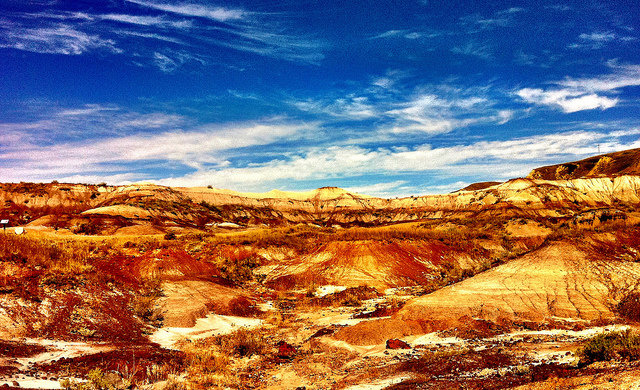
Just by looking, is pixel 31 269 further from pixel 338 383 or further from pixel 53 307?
pixel 338 383

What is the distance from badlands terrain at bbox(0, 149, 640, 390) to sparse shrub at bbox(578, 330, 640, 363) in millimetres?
38

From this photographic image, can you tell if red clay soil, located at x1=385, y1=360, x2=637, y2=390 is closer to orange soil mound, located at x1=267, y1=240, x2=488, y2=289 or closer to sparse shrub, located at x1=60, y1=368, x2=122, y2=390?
sparse shrub, located at x1=60, y1=368, x2=122, y2=390

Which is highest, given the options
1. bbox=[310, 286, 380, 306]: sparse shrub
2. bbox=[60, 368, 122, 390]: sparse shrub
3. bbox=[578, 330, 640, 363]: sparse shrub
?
bbox=[60, 368, 122, 390]: sparse shrub

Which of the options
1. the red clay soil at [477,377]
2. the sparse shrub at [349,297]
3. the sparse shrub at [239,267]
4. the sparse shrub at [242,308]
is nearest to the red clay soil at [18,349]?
the sparse shrub at [242,308]

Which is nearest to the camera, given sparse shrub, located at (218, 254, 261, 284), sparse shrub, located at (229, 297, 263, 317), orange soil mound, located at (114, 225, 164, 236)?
sparse shrub, located at (229, 297, 263, 317)

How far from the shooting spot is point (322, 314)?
66.6 ft

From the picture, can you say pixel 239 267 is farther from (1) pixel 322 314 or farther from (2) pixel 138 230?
(2) pixel 138 230

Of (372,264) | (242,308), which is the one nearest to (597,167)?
(372,264)

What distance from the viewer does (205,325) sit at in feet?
56.7

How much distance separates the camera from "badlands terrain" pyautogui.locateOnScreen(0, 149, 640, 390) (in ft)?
32.3

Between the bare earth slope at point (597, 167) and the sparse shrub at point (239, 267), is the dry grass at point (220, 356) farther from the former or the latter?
the bare earth slope at point (597, 167)

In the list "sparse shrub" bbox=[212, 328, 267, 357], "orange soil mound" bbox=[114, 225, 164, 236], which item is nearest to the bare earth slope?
"orange soil mound" bbox=[114, 225, 164, 236]

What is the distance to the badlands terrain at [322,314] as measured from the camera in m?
9.84

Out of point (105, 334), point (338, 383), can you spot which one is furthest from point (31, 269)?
point (338, 383)
